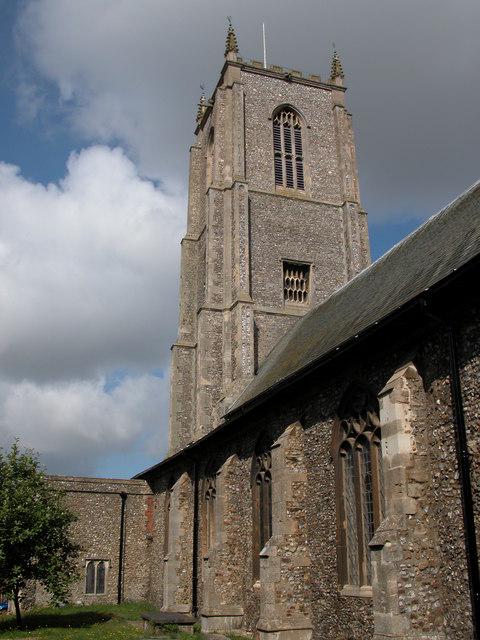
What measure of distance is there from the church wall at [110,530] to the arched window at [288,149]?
1557cm

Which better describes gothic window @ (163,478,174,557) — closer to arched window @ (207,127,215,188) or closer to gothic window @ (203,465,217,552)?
gothic window @ (203,465,217,552)

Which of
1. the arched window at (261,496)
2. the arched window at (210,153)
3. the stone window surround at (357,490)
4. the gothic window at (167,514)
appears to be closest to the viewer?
the stone window surround at (357,490)

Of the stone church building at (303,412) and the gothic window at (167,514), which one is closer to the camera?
the stone church building at (303,412)

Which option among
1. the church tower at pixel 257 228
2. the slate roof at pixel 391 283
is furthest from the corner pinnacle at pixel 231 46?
the slate roof at pixel 391 283

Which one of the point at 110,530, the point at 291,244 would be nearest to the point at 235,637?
the point at 110,530

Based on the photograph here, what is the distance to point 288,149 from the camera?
30625 millimetres

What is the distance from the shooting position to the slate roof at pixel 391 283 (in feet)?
39.3

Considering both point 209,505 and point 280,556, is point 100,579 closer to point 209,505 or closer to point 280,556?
point 209,505

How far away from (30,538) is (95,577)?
864 centimetres

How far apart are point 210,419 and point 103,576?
26.1 feet

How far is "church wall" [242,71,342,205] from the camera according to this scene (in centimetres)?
2958

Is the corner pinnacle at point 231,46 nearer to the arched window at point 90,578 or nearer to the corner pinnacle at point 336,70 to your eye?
the corner pinnacle at point 336,70

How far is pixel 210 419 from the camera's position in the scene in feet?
83.7

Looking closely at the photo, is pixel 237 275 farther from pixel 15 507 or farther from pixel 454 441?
pixel 454 441
